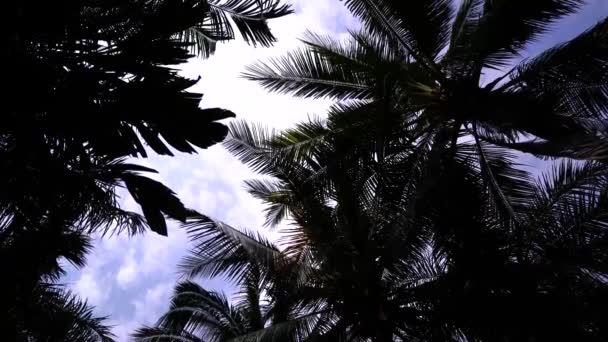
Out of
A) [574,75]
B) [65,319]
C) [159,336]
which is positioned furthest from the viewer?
[159,336]

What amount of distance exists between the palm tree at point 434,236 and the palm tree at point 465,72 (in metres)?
0.53

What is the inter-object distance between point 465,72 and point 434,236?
228 centimetres

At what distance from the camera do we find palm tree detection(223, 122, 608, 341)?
7469mm

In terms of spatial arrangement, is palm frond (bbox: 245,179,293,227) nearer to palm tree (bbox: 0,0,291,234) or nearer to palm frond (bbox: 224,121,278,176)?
palm frond (bbox: 224,121,278,176)

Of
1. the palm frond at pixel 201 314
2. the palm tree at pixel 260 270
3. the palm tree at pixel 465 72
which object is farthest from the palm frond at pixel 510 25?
the palm frond at pixel 201 314

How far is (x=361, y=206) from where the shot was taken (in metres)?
8.75

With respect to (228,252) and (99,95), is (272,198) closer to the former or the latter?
(228,252)

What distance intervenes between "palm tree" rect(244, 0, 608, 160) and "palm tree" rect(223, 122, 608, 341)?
0.53m

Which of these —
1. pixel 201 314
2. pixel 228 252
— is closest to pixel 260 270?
pixel 228 252

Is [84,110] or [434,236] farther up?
[434,236]

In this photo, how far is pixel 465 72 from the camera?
857 cm

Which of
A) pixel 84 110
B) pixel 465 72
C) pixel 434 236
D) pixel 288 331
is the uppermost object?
pixel 465 72

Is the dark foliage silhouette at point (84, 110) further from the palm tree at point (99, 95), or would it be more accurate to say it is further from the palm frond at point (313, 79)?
the palm frond at point (313, 79)

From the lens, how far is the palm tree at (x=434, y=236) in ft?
24.5
